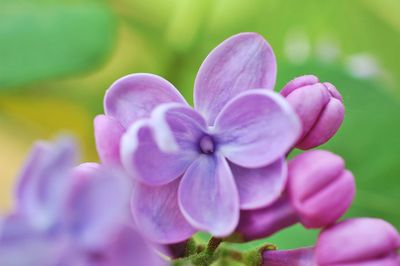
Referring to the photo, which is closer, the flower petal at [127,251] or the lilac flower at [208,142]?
the flower petal at [127,251]

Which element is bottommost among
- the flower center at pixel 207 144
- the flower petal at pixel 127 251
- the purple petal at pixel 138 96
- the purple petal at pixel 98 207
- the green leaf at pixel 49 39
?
the flower petal at pixel 127 251

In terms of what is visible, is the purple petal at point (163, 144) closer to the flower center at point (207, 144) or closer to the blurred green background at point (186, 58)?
the flower center at point (207, 144)

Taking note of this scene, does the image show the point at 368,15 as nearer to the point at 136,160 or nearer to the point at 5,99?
the point at 5,99

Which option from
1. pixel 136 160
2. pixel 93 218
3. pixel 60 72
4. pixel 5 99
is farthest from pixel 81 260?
pixel 5 99

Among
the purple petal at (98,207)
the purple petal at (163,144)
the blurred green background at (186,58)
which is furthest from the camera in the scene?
the blurred green background at (186,58)

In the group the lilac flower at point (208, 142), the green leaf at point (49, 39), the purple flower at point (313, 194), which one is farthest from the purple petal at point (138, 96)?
the green leaf at point (49, 39)

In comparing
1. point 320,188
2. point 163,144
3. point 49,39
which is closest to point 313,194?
point 320,188

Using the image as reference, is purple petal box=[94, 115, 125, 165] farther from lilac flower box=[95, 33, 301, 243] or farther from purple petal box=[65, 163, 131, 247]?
purple petal box=[65, 163, 131, 247]
